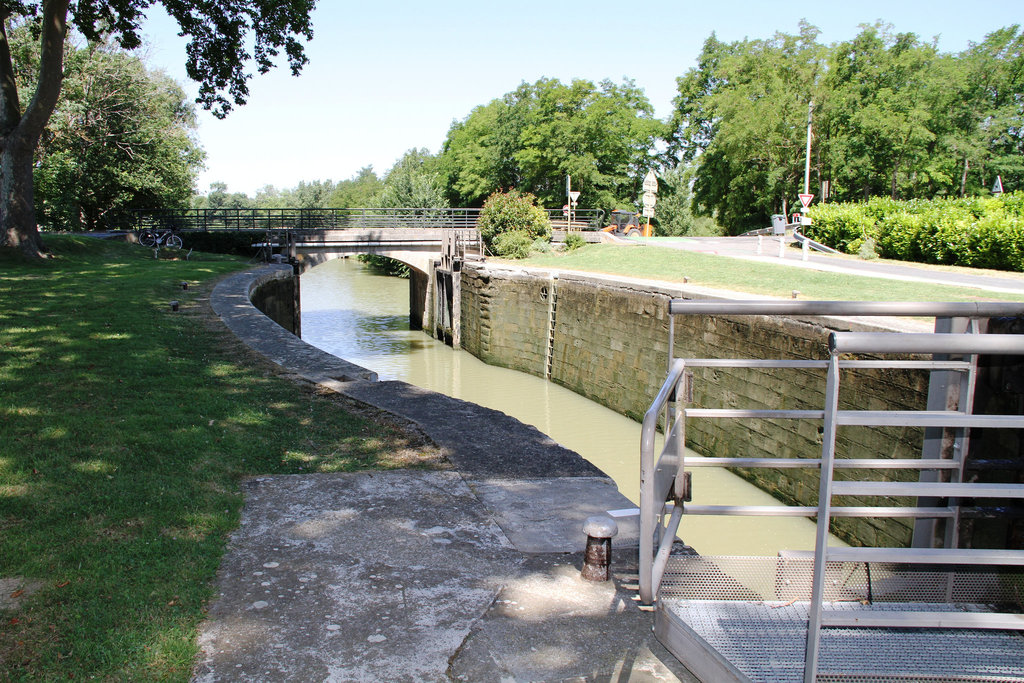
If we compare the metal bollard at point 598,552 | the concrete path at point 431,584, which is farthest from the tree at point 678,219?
the metal bollard at point 598,552

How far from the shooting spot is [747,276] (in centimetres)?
1766

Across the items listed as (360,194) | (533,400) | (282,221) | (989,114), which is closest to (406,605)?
(533,400)

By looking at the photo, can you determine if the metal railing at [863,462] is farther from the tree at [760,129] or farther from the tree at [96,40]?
the tree at [760,129]

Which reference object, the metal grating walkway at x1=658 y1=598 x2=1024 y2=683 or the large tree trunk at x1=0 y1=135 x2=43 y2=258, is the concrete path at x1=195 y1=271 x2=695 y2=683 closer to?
the metal grating walkway at x1=658 y1=598 x2=1024 y2=683

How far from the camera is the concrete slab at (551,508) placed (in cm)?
428

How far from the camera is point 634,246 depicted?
28.2 m

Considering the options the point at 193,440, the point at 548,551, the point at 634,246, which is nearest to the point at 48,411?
the point at 193,440

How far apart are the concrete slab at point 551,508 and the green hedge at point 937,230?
17.1m

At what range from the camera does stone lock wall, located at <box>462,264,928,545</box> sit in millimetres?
9227

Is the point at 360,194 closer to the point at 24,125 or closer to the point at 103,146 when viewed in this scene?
the point at 103,146

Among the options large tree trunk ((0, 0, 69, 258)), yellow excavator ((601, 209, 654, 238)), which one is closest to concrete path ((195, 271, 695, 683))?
large tree trunk ((0, 0, 69, 258))

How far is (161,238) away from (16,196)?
342 inches

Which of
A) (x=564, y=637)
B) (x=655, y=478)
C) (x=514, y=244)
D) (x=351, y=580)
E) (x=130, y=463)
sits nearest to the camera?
(x=655, y=478)

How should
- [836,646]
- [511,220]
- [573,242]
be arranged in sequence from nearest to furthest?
[836,646], [573,242], [511,220]
